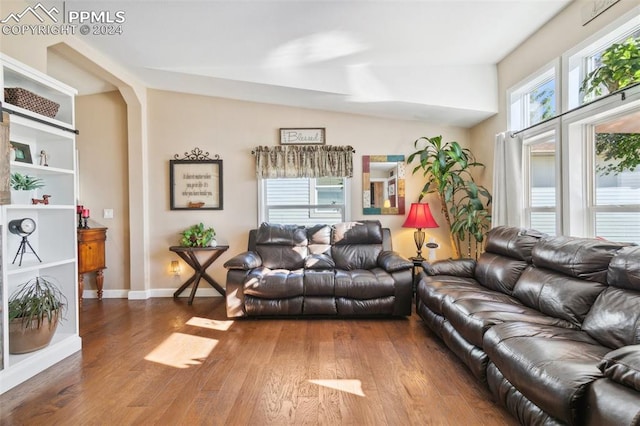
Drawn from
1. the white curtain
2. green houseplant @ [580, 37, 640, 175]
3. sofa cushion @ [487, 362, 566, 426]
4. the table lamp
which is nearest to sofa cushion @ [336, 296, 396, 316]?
the table lamp

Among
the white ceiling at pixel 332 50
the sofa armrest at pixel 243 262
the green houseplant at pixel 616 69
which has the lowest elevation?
the sofa armrest at pixel 243 262

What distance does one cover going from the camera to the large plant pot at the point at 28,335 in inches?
82.9

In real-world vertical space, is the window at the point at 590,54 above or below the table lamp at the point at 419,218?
above

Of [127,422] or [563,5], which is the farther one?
[563,5]

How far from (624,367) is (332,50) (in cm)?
324

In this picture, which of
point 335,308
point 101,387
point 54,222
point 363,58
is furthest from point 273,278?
point 363,58

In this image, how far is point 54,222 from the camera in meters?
2.54

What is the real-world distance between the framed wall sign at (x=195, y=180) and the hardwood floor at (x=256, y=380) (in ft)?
5.63

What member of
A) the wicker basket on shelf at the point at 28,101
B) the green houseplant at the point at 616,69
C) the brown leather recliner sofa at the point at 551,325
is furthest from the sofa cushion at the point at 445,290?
the wicker basket on shelf at the point at 28,101

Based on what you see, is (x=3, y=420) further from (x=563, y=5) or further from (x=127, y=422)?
(x=563, y=5)

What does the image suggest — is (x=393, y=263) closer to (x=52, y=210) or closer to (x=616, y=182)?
(x=616, y=182)

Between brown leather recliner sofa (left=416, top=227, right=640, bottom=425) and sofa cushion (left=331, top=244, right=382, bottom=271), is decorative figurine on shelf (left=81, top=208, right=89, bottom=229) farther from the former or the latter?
brown leather recliner sofa (left=416, top=227, right=640, bottom=425)

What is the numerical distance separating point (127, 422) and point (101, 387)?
20.3 inches

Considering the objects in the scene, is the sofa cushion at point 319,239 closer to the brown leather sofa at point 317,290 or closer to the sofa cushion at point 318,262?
the sofa cushion at point 318,262
